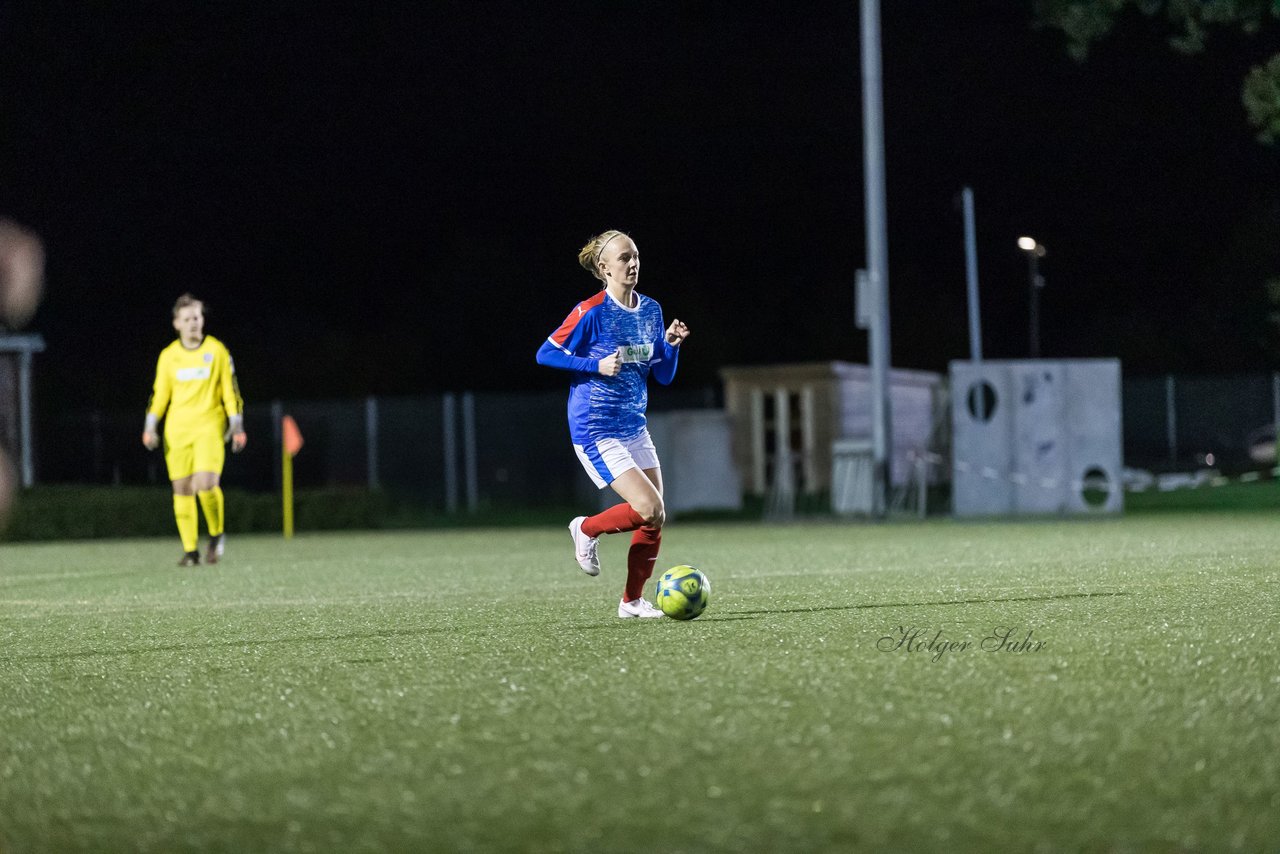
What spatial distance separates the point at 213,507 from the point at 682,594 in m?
7.40

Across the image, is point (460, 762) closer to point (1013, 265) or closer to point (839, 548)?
point (839, 548)

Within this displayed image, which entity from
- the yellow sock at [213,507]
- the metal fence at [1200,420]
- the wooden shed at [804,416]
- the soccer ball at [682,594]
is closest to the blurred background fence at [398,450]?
the metal fence at [1200,420]

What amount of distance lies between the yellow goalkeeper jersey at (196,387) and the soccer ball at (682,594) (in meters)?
6.87

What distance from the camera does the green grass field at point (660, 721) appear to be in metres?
3.80

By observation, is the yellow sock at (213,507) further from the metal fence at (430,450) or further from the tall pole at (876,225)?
the metal fence at (430,450)

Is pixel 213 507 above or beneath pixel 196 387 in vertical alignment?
beneath

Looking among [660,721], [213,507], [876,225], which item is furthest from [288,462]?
[660,721]

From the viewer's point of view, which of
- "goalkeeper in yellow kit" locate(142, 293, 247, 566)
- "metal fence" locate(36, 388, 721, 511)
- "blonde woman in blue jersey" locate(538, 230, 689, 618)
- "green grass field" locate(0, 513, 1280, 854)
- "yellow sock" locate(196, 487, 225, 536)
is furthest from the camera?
"metal fence" locate(36, 388, 721, 511)

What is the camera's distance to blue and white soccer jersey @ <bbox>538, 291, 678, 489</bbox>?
27.2 ft

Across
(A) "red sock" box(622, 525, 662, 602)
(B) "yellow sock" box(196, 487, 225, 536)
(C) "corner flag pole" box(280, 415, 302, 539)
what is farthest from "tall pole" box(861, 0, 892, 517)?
(A) "red sock" box(622, 525, 662, 602)

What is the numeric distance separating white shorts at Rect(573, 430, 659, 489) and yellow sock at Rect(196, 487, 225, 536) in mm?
6414

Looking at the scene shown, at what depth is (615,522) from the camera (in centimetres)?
841

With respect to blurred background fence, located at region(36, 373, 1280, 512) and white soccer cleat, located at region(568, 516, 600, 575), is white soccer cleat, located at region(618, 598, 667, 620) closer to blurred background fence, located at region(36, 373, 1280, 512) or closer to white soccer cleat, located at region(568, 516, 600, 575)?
white soccer cleat, located at region(568, 516, 600, 575)

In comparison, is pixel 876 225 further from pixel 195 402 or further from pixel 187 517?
pixel 187 517
